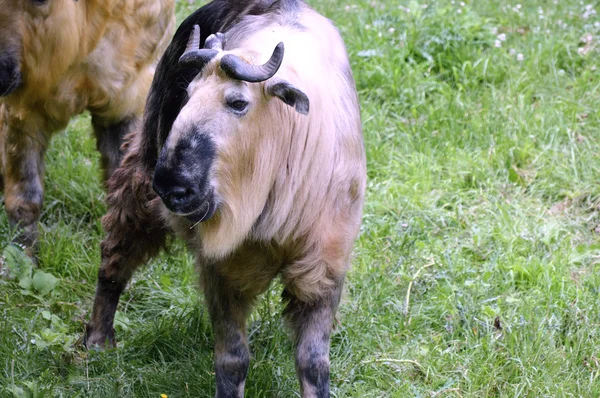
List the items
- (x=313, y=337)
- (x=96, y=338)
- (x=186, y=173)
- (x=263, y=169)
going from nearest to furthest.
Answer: (x=186, y=173) → (x=263, y=169) → (x=313, y=337) → (x=96, y=338)

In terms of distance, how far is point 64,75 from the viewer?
16.6 ft

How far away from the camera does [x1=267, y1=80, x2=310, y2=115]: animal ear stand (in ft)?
11.3

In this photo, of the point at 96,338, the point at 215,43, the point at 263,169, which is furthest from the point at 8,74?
the point at 263,169

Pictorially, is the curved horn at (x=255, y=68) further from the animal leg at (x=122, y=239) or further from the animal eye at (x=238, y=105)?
the animal leg at (x=122, y=239)

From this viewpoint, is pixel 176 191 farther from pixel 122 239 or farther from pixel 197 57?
pixel 122 239

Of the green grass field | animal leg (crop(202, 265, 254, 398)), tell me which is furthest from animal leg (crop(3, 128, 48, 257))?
animal leg (crop(202, 265, 254, 398))

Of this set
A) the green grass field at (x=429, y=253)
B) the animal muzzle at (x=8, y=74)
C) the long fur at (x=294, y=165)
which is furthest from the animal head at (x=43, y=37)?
the long fur at (x=294, y=165)

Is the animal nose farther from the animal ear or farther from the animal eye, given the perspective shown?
the animal ear

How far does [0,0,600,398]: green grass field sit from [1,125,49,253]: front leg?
0.49 ft

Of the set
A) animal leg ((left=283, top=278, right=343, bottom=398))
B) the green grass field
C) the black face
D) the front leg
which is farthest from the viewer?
the front leg

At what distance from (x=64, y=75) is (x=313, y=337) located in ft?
6.94

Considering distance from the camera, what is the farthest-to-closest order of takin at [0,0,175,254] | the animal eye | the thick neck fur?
1. takin at [0,0,175,254]
2. the thick neck fur
3. the animal eye

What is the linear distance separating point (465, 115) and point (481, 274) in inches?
64.8

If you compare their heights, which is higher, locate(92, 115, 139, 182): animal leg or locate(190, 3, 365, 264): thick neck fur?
locate(190, 3, 365, 264): thick neck fur
